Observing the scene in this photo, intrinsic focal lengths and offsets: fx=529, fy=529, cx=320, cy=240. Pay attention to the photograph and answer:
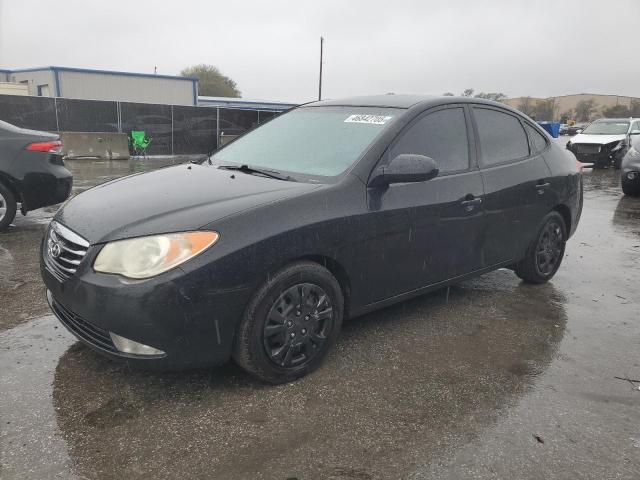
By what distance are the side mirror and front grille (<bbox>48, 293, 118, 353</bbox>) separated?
1721 mm

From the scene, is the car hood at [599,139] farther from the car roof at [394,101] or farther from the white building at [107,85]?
the white building at [107,85]

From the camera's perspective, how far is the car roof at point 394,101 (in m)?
3.79

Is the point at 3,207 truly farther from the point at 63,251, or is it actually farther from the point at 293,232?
the point at 293,232

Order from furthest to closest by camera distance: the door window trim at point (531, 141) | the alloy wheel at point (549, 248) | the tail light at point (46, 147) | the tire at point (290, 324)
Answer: the tail light at point (46, 147) < the alloy wheel at point (549, 248) < the door window trim at point (531, 141) < the tire at point (290, 324)

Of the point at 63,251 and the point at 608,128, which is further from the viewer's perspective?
the point at 608,128

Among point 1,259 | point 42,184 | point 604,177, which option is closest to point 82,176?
point 42,184

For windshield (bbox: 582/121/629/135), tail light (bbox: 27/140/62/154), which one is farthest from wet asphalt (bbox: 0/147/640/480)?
windshield (bbox: 582/121/629/135)

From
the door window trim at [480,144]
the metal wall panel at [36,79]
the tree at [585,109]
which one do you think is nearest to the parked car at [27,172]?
the door window trim at [480,144]

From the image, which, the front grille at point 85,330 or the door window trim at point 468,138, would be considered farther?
the door window trim at point 468,138

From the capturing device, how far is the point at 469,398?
9.66 feet

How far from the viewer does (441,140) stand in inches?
150

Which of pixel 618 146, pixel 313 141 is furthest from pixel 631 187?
pixel 313 141

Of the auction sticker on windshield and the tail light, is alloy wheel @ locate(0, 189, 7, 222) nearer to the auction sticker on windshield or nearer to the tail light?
the tail light

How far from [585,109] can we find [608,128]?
7365cm
